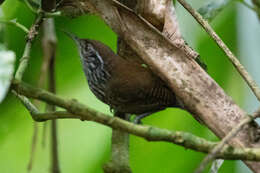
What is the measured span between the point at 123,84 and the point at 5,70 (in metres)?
1.11

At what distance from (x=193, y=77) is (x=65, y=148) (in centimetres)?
78

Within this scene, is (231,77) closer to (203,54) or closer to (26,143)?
(203,54)

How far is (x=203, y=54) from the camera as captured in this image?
6.87 feet

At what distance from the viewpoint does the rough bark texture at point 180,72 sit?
5.26 ft

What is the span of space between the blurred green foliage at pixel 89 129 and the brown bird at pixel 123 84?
115 mm

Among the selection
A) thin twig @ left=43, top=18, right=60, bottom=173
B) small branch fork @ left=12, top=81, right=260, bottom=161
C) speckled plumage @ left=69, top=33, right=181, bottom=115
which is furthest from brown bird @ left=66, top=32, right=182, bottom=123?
small branch fork @ left=12, top=81, right=260, bottom=161

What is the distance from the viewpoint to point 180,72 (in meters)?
1.68

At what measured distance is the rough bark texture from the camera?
5.26 feet

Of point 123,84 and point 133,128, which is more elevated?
point 133,128

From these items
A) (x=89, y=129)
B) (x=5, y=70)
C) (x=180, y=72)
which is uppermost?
(x=5, y=70)

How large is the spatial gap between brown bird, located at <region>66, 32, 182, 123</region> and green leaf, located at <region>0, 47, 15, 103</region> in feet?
3.29

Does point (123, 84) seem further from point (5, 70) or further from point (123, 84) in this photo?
point (5, 70)

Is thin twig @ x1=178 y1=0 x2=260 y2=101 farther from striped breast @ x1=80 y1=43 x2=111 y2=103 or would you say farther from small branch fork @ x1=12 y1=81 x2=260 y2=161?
striped breast @ x1=80 y1=43 x2=111 y2=103

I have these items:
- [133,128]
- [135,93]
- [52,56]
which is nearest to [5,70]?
[133,128]
